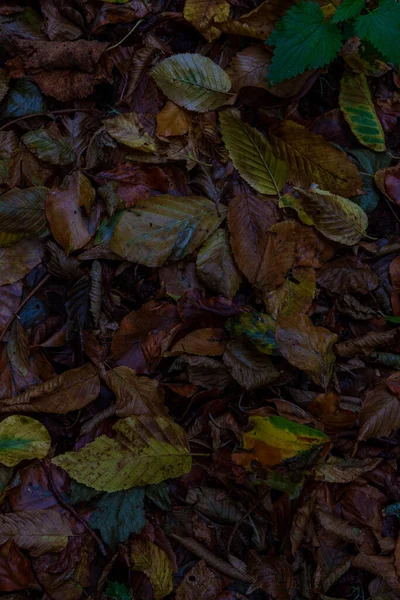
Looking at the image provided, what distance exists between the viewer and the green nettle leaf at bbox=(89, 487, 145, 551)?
6.71ft

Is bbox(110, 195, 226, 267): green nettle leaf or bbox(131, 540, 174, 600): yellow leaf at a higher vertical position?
bbox(110, 195, 226, 267): green nettle leaf

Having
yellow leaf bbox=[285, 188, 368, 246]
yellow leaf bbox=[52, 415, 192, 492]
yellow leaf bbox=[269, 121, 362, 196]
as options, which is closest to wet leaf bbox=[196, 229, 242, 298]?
yellow leaf bbox=[285, 188, 368, 246]

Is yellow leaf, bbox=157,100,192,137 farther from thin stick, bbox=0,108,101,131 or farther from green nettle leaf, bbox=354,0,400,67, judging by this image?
green nettle leaf, bbox=354,0,400,67

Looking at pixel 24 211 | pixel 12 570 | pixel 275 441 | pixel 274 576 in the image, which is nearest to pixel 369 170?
pixel 275 441

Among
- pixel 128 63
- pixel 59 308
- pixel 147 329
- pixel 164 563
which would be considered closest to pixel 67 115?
pixel 128 63

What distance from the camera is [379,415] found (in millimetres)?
2154

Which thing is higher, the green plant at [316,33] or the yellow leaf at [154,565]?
the green plant at [316,33]

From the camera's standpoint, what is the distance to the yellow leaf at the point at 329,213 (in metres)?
2.25

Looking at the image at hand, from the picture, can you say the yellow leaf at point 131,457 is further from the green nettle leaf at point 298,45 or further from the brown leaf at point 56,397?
the green nettle leaf at point 298,45

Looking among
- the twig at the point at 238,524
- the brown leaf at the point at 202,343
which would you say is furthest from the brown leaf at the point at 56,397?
the twig at the point at 238,524

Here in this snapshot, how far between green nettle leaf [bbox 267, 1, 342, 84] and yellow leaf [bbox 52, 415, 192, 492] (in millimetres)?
1500

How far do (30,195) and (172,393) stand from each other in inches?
39.3

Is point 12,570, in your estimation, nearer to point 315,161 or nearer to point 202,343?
point 202,343

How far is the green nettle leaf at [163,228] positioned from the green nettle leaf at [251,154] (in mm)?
227
